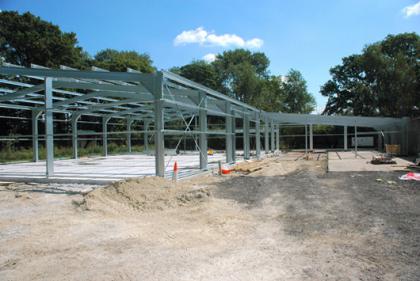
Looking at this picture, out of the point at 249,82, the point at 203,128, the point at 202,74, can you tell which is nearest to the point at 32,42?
the point at 203,128

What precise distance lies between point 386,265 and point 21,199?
7815 mm

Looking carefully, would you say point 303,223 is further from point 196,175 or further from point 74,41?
point 74,41

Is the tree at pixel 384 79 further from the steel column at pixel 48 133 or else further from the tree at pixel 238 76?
the steel column at pixel 48 133

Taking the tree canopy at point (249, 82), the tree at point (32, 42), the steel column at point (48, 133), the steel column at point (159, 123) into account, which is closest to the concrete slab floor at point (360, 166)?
the steel column at point (159, 123)

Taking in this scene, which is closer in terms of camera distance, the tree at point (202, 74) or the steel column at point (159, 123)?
the steel column at point (159, 123)

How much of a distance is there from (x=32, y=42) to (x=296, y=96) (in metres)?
36.1

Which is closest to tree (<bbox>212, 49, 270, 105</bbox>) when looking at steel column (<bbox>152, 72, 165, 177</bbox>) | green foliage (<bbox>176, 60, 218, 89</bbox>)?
green foliage (<bbox>176, 60, 218, 89</bbox>)

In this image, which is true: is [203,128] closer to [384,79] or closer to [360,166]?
[360,166]

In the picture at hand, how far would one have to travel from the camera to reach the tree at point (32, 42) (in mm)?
28578

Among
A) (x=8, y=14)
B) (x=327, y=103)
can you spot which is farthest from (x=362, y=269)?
(x=327, y=103)

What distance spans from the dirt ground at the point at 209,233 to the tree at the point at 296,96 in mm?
43858

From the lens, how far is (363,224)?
5.70 meters

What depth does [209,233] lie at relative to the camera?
17.9ft

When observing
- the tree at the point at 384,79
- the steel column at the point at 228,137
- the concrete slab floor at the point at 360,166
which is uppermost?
the tree at the point at 384,79
